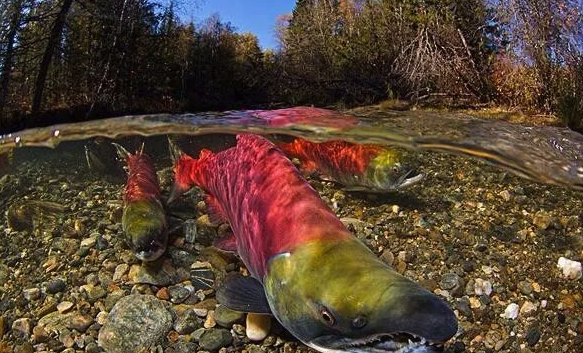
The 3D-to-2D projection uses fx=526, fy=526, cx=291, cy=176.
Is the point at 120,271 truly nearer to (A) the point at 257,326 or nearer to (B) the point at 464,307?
(A) the point at 257,326

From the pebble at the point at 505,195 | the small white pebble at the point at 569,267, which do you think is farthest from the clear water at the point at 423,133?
the small white pebble at the point at 569,267

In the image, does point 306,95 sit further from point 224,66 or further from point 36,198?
point 36,198

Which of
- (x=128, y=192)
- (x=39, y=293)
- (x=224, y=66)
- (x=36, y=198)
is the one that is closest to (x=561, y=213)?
(x=128, y=192)

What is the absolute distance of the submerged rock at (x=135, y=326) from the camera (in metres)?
4.93

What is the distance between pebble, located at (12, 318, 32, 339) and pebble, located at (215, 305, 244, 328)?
95.6 inches

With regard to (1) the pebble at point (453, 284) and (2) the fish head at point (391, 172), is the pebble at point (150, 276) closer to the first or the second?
(2) the fish head at point (391, 172)

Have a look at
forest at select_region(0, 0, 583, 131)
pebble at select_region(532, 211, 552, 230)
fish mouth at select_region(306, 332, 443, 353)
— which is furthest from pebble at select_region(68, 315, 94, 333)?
forest at select_region(0, 0, 583, 131)

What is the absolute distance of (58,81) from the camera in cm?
1586

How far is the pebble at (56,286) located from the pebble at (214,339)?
7.37 ft

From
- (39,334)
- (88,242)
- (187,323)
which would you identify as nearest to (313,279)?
(187,323)

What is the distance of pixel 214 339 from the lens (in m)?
4.66

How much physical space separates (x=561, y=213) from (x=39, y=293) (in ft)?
23.2

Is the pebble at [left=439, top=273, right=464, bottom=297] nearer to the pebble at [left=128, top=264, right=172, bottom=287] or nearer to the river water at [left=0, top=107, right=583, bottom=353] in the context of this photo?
the river water at [left=0, top=107, right=583, bottom=353]

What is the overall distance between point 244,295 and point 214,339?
60.6 inches
